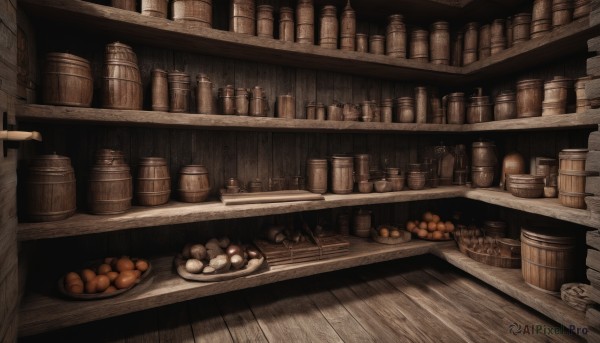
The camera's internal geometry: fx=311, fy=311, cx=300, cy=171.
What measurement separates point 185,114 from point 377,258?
6.09 feet

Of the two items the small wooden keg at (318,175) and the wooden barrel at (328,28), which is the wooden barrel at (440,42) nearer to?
the wooden barrel at (328,28)

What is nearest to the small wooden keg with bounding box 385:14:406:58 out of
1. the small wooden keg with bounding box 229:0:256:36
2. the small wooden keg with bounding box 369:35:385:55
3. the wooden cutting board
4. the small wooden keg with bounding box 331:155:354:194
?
the small wooden keg with bounding box 369:35:385:55

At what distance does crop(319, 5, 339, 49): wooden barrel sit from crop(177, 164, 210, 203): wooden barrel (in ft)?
4.63

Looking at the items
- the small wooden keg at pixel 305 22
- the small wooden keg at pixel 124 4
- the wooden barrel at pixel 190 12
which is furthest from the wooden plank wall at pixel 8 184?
the small wooden keg at pixel 305 22

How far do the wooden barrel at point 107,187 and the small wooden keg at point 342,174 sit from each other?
5.12ft

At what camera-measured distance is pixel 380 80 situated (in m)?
3.25

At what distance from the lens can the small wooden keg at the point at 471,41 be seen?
9.61 feet

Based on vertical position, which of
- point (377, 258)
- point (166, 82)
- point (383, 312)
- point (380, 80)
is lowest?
point (383, 312)

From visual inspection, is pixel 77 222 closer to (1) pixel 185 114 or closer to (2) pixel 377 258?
(1) pixel 185 114

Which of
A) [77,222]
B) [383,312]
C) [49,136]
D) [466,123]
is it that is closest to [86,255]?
[77,222]

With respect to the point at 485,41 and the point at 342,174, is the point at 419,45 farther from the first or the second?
the point at 342,174

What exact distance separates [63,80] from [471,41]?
128 inches

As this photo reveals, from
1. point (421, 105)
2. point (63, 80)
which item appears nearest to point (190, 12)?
point (63, 80)

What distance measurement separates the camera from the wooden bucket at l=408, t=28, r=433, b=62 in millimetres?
2875
